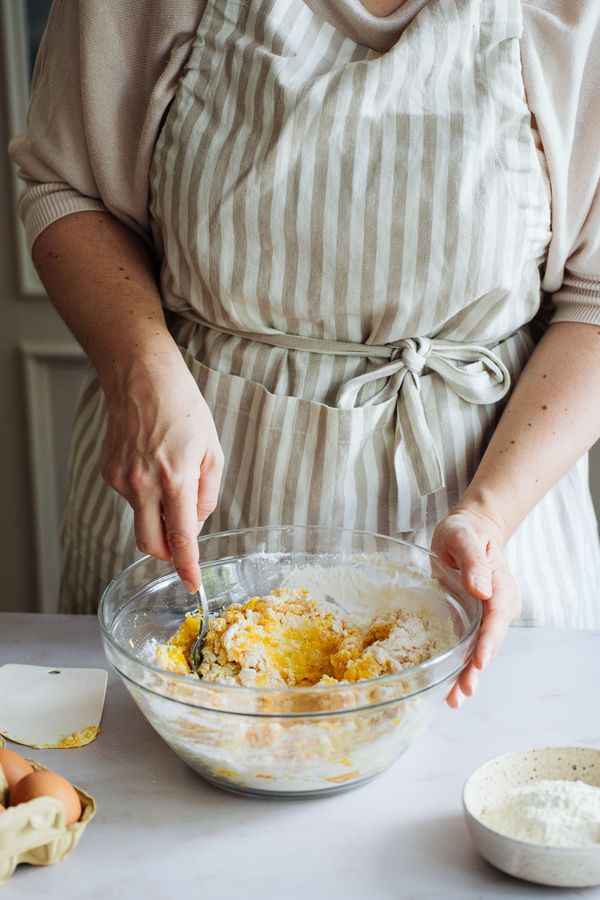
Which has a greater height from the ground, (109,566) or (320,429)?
(320,429)

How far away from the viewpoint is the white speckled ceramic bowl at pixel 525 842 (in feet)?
2.29

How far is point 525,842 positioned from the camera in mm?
703

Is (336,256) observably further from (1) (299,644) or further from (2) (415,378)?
(1) (299,644)

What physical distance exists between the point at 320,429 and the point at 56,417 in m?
1.48

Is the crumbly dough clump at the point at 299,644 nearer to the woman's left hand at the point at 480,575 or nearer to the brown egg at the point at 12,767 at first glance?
the woman's left hand at the point at 480,575

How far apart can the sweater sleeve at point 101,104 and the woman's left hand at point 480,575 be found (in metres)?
0.58

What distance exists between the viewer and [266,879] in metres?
0.75

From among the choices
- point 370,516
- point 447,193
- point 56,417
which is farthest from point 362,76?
point 56,417

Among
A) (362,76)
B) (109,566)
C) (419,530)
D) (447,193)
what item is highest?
(362,76)

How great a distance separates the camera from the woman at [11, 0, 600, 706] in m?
1.09

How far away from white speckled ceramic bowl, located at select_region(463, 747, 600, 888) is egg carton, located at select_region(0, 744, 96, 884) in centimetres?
29

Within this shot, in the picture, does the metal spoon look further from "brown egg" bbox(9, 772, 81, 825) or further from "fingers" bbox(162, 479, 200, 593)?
"brown egg" bbox(9, 772, 81, 825)

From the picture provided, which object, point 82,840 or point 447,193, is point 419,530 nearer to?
point 447,193

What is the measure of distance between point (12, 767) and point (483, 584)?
419mm
